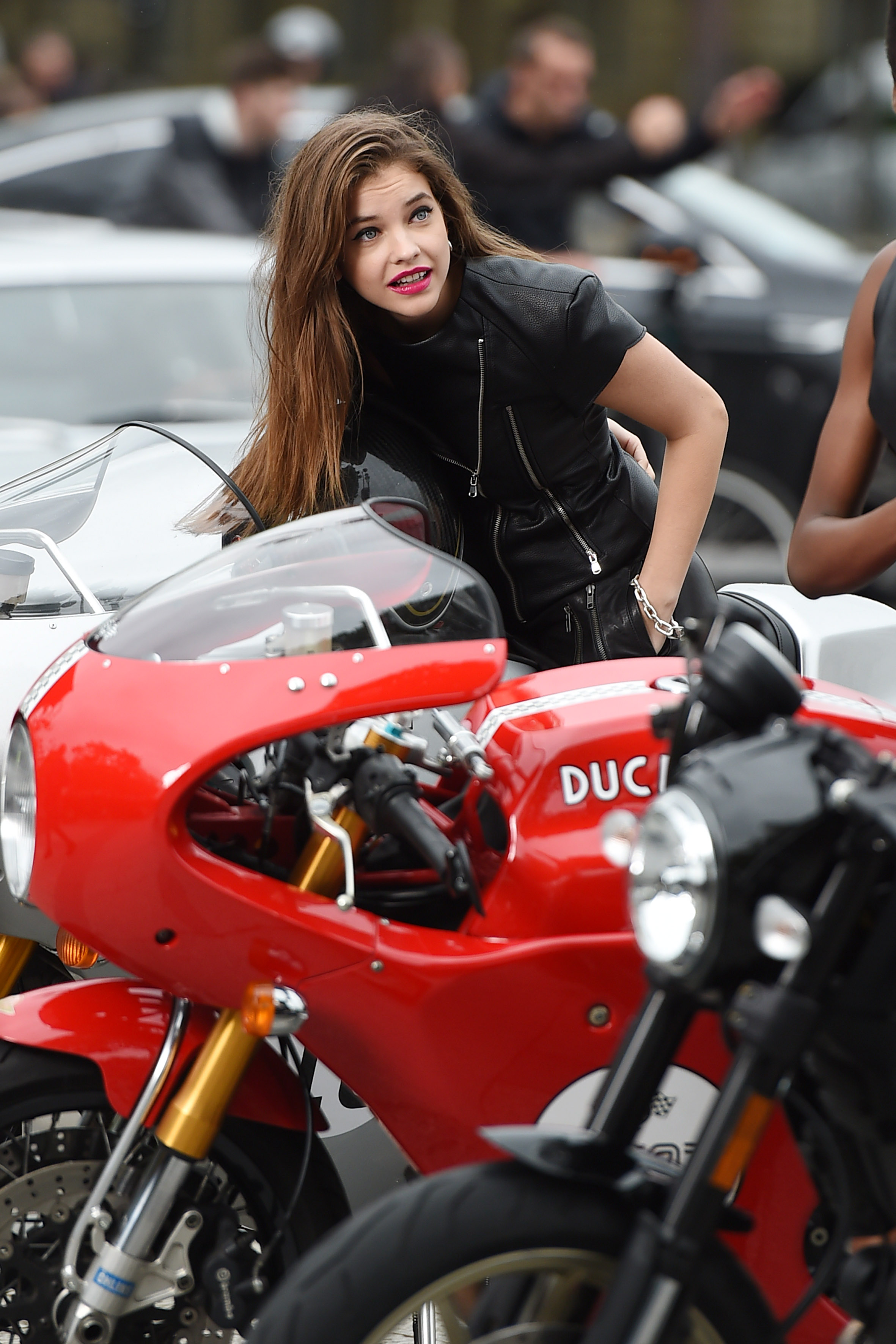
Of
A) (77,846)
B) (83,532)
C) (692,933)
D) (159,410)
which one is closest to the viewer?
(692,933)

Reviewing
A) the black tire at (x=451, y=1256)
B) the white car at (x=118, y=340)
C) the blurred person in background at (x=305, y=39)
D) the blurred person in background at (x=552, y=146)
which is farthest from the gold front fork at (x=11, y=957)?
the blurred person in background at (x=305, y=39)

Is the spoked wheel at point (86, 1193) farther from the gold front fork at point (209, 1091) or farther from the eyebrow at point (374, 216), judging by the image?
the eyebrow at point (374, 216)

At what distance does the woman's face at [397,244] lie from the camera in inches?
106

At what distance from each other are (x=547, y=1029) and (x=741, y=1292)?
408mm

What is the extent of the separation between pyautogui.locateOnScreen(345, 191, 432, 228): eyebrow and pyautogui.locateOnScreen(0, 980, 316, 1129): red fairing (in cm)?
133

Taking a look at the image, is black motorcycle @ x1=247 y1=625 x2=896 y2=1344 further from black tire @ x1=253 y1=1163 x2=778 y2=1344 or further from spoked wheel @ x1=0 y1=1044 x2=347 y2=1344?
spoked wheel @ x1=0 y1=1044 x2=347 y2=1344

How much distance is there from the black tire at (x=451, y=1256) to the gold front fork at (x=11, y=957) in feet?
2.78

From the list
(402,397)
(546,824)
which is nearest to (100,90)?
(402,397)

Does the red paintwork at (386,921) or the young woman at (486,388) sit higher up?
the young woman at (486,388)

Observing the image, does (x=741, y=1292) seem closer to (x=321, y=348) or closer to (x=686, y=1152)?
(x=686, y=1152)

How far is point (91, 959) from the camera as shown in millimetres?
2275

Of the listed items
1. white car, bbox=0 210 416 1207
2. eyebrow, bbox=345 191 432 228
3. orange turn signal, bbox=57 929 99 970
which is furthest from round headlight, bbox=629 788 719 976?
white car, bbox=0 210 416 1207

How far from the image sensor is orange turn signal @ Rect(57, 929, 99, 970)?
2.24m

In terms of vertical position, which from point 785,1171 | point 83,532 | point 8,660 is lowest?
point 785,1171
